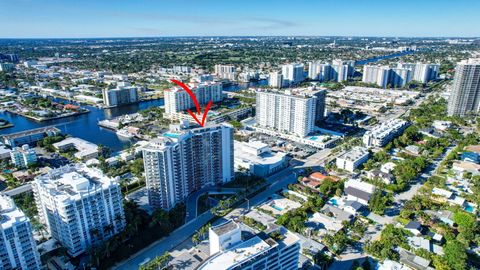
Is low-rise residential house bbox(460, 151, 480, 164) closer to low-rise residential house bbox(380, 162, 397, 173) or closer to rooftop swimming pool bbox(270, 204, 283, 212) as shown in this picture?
low-rise residential house bbox(380, 162, 397, 173)

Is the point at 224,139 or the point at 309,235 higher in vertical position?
the point at 224,139

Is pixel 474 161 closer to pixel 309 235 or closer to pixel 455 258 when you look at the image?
pixel 455 258

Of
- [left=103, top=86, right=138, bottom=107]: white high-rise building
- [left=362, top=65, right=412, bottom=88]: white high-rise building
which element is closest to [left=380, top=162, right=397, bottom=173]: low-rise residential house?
[left=103, top=86, right=138, bottom=107]: white high-rise building

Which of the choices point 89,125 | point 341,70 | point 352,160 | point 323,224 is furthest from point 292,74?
point 323,224

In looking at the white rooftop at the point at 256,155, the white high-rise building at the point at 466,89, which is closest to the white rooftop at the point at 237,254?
the white rooftop at the point at 256,155

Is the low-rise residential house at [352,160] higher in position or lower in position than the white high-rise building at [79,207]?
lower

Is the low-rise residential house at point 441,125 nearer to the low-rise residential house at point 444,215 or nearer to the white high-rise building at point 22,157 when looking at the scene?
the low-rise residential house at point 444,215

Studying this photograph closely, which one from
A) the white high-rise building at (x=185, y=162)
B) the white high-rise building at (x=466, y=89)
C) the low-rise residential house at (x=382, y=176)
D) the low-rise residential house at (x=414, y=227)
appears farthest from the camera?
the white high-rise building at (x=466, y=89)

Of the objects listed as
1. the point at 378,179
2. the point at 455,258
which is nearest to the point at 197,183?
the point at 378,179
